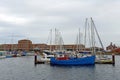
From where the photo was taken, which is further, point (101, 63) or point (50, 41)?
point (50, 41)

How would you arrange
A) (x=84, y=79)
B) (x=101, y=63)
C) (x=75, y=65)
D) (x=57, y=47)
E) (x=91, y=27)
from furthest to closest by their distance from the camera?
(x=57, y=47), (x=91, y=27), (x=101, y=63), (x=75, y=65), (x=84, y=79)

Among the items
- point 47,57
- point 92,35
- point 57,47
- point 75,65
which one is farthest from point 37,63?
point 57,47

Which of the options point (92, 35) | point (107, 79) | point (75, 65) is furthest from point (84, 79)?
point (92, 35)

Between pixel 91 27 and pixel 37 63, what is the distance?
898 inches

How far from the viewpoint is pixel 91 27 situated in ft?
297

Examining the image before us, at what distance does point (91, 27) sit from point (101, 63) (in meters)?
14.2

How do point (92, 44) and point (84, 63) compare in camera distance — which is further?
point (92, 44)

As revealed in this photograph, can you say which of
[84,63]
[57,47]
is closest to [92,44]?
[84,63]

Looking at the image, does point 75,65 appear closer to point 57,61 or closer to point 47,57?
point 57,61

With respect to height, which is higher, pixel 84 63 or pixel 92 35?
pixel 92 35

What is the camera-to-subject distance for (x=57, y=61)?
79.4 meters

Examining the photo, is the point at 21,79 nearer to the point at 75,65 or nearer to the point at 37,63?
the point at 75,65

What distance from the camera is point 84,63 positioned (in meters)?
77.8

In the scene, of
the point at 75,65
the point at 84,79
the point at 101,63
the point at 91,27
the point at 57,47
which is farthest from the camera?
the point at 57,47
